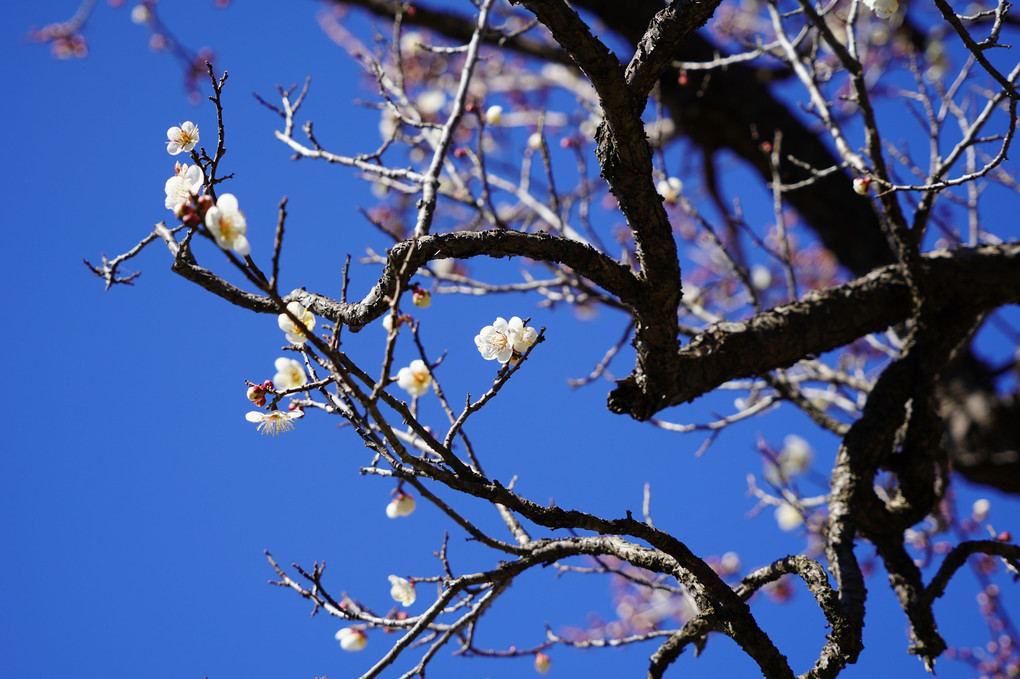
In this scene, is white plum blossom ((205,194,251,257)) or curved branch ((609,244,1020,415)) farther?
curved branch ((609,244,1020,415))

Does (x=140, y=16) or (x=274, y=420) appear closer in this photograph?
(x=274, y=420)

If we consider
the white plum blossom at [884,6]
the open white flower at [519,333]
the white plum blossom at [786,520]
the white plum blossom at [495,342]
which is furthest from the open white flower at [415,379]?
the white plum blossom at [786,520]

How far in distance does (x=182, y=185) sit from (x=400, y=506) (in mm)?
1168

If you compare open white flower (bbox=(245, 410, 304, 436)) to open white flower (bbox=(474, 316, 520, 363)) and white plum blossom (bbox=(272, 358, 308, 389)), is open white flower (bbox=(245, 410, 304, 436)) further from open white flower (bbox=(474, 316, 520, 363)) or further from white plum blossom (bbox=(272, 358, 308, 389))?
open white flower (bbox=(474, 316, 520, 363))

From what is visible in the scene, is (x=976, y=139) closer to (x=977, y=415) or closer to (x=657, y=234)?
(x=657, y=234)

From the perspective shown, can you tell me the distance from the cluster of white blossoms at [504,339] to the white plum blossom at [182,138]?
0.80 metres

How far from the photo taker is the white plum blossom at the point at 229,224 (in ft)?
3.43

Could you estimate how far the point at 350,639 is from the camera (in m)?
2.14

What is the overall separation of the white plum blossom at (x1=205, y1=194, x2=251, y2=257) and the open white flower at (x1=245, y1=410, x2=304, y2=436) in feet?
1.58

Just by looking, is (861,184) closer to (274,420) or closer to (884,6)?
(884,6)

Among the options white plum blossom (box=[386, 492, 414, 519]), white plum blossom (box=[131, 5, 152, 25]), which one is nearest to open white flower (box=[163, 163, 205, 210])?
white plum blossom (box=[386, 492, 414, 519])

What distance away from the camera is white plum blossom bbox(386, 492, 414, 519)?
2102mm

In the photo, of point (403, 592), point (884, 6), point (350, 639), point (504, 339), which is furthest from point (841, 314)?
point (350, 639)

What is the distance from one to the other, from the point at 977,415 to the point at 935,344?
186 centimetres
